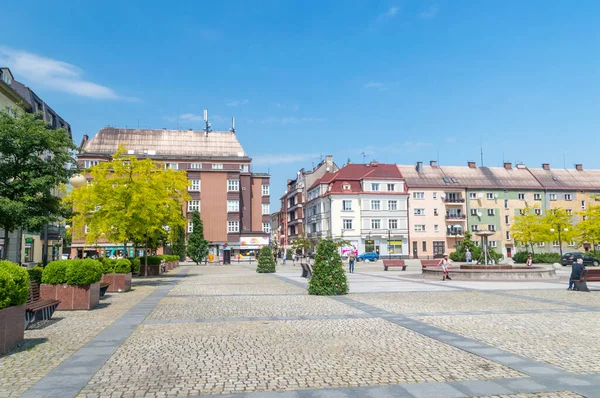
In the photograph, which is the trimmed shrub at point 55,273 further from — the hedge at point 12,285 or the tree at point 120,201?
the tree at point 120,201

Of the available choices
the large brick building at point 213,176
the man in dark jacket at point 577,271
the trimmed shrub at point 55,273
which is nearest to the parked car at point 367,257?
the large brick building at point 213,176

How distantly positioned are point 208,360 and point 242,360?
550 mm

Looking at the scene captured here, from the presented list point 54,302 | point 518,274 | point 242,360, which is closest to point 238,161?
point 518,274

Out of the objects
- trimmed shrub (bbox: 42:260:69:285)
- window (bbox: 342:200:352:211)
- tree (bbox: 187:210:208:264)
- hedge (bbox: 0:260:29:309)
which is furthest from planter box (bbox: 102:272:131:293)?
window (bbox: 342:200:352:211)

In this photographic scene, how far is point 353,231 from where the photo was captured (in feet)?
252

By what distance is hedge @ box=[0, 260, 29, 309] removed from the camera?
847 cm

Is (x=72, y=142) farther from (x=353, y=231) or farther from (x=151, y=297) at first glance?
(x=353, y=231)

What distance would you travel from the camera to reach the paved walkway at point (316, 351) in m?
6.44

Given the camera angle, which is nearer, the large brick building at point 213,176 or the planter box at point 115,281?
the planter box at point 115,281

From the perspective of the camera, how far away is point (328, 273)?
61.1 ft

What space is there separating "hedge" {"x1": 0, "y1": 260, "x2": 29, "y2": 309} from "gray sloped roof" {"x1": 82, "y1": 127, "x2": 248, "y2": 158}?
70177mm

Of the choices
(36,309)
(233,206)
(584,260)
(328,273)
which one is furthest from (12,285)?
(233,206)

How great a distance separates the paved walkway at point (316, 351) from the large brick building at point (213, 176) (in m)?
60.2

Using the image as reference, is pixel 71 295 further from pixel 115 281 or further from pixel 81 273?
pixel 115 281
